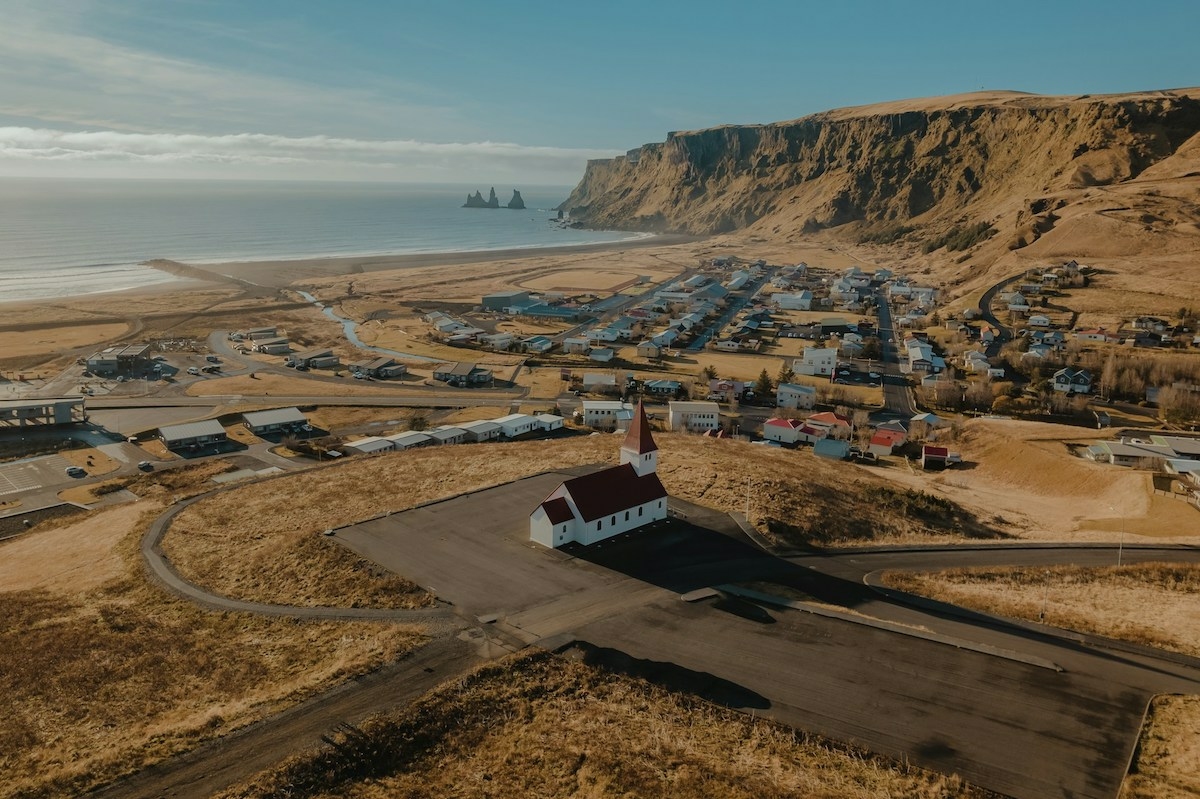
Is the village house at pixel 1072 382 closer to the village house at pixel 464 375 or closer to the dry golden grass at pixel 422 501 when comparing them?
the dry golden grass at pixel 422 501

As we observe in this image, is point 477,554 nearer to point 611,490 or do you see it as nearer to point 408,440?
point 611,490

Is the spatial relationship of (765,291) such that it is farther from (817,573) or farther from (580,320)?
(817,573)

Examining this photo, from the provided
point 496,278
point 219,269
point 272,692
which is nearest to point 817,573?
point 272,692

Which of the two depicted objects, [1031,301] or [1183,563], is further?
[1031,301]

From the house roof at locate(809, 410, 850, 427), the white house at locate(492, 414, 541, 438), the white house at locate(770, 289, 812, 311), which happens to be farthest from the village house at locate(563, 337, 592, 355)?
the white house at locate(770, 289, 812, 311)

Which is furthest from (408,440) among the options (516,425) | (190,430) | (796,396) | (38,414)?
(796,396)

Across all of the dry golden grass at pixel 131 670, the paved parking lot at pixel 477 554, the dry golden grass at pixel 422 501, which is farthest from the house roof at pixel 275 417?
the paved parking lot at pixel 477 554
